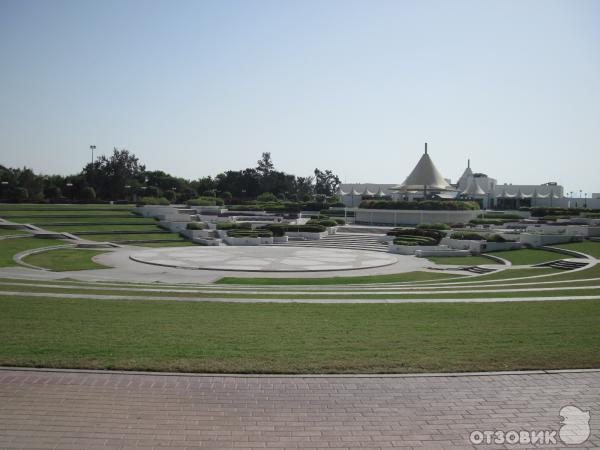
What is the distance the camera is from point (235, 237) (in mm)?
40562

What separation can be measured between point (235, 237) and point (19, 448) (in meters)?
35.0

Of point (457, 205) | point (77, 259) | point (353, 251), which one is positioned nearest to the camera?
point (77, 259)

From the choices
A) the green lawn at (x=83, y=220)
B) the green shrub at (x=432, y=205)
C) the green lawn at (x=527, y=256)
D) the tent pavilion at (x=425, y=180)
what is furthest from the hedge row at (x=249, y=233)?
the tent pavilion at (x=425, y=180)

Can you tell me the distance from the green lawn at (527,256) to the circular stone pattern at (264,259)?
775 centimetres

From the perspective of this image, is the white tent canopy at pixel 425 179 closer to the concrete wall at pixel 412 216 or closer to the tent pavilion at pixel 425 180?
the tent pavilion at pixel 425 180

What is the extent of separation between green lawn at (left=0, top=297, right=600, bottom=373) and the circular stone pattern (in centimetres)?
1360

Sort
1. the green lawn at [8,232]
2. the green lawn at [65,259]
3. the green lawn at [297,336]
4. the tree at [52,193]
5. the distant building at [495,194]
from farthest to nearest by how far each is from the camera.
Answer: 1. the distant building at [495,194]
2. the tree at [52,193]
3. the green lawn at [8,232]
4. the green lawn at [65,259]
5. the green lawn at [297,336]

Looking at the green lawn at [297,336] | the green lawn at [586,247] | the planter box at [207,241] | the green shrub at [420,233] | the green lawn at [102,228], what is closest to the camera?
the green lawn at [297,336]

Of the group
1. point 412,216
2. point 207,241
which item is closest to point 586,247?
point 412,216

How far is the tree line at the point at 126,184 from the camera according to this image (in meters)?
66.8

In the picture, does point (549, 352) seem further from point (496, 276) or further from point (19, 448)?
point (496, 276)

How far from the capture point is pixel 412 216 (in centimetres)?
5266

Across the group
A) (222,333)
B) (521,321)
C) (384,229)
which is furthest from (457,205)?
(222,333)

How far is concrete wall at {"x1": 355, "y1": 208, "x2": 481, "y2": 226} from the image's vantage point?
2031 inches
